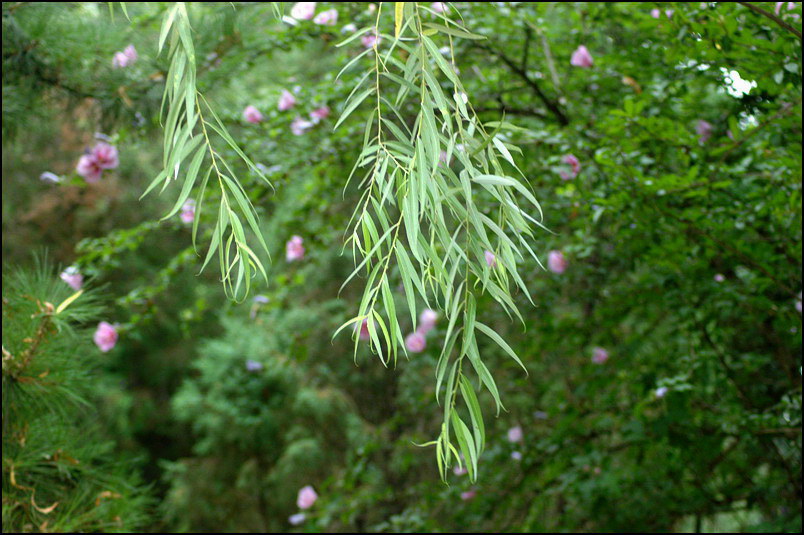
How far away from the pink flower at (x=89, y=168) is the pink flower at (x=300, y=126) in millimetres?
458

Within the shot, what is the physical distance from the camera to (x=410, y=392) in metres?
2.23

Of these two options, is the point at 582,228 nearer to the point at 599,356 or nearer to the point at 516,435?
the point at 599,356

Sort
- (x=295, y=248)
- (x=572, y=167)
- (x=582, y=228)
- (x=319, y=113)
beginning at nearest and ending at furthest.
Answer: (x=572, y=167) < (x=582, y=228) < (x=319, y=113) < (x=295, y=248)

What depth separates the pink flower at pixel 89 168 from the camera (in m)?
1.66

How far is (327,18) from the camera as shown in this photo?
65.8 inches

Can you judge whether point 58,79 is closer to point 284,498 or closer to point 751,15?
point 751,15

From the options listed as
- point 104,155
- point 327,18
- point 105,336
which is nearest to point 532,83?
point 327,18

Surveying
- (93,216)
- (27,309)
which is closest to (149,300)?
(27,309)

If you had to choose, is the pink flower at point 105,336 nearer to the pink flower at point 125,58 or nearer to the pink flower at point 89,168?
the pink flower at point 89,168

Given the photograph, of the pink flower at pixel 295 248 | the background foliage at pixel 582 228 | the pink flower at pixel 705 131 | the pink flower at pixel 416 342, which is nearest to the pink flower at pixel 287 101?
the background foliage at pixel 582 228

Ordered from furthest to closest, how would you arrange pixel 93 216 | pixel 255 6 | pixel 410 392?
pixel 93 216 → pixel 410 392 → pixel 255 6

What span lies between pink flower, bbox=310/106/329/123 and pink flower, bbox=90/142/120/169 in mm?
467

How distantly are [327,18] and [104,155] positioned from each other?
60cm

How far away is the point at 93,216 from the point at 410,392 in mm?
3129
